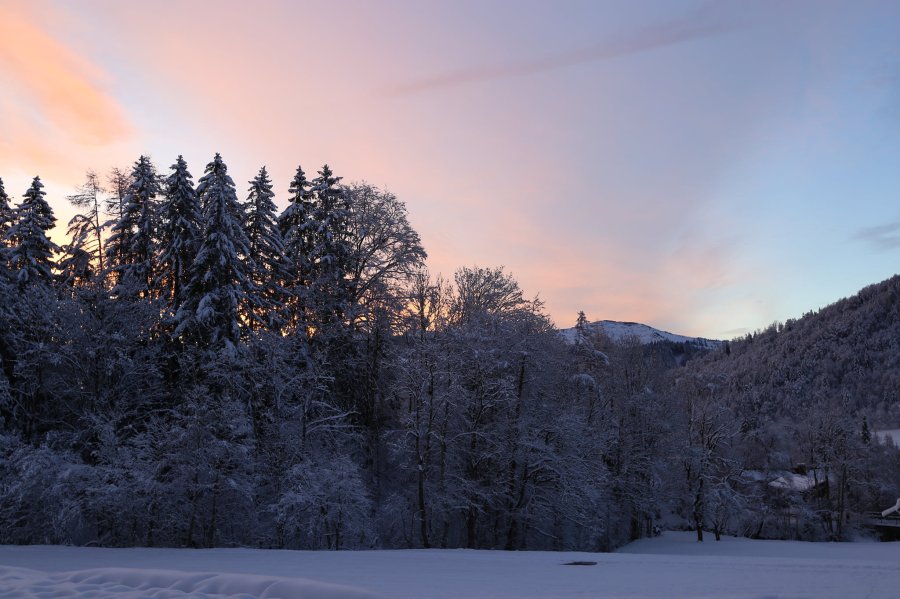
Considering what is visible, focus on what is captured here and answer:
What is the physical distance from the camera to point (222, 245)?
26.7 meters

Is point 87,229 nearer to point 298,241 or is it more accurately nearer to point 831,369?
point 298,241

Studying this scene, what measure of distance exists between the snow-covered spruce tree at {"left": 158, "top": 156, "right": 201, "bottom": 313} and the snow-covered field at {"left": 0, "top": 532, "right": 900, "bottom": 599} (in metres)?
14.4

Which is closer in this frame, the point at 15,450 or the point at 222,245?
the point at 15,450

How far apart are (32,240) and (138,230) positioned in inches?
208

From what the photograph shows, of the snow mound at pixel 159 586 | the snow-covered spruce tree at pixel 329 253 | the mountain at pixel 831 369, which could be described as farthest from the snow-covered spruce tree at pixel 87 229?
the mountain at pixel 831 369

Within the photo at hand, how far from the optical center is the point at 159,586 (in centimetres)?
1036

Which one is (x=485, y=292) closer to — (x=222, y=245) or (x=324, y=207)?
(x=324, y=207)

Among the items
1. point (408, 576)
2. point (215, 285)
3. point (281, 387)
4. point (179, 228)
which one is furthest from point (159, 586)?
point (179, 228)

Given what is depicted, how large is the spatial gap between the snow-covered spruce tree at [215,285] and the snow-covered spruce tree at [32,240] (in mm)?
8095

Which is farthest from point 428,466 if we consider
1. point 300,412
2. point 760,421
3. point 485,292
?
point 760,421

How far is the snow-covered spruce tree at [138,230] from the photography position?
97.9ft

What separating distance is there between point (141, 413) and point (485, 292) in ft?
62.6

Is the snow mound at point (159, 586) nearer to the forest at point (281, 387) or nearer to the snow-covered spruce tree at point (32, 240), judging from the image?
the forest at point (281, 387)

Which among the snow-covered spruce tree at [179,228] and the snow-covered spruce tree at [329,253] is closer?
the snow-covered spruce tree at [179,228]
